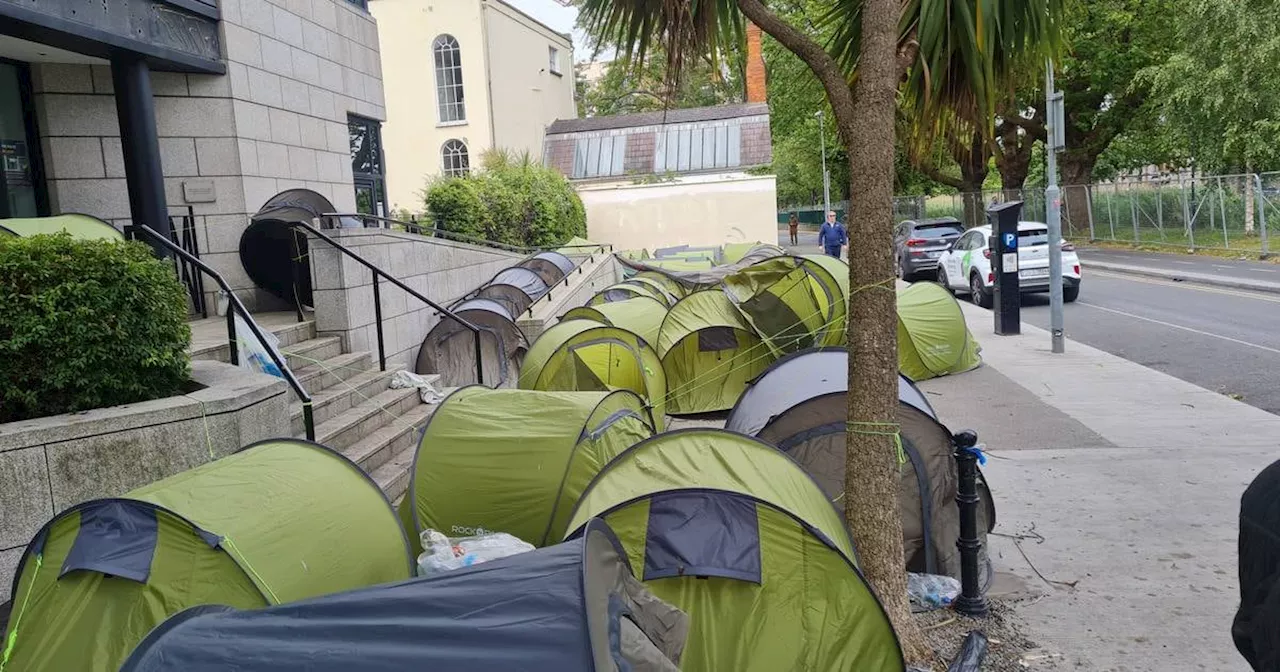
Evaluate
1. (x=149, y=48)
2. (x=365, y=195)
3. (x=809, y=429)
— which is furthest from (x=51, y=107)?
(x=809, y=429)

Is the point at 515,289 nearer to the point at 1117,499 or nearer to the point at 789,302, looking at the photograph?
the point at 789,302

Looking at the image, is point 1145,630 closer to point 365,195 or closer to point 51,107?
point 51,107

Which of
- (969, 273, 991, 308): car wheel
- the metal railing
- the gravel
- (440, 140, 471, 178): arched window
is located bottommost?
the gravel

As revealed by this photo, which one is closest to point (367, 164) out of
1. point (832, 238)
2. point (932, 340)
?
point (932, 340)

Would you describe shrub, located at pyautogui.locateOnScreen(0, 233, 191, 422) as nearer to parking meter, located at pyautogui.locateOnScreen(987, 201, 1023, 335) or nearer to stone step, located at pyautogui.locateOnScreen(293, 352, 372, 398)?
stone step, located at pyautogui.locateOnScreen(293, 352, 372, 398)

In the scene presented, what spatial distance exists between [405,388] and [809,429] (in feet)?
17.3

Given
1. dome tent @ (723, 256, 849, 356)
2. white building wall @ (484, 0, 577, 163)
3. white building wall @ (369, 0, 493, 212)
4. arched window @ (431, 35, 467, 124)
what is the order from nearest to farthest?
dome tent @ (723, 256, 849, 356)
white building wall @ (369, 0, 493, 212)
arched window @ (431, 35, 467, 124)
white building wall @ (484, 0, 577, 163)

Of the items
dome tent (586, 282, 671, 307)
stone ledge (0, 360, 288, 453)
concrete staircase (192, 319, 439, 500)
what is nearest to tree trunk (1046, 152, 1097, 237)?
dome tent (586, 282, 671, 307)

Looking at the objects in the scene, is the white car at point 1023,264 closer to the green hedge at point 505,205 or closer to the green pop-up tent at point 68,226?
the green hedge at point 505,205

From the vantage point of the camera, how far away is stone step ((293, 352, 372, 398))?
28.2 feet

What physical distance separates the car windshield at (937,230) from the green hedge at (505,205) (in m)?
9.94

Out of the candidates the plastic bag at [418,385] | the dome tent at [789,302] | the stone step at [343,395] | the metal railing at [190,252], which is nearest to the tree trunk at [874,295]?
the stone step at [343,395]

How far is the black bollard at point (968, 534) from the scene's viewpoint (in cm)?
540

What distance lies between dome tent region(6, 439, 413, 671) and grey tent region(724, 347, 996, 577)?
320cm
